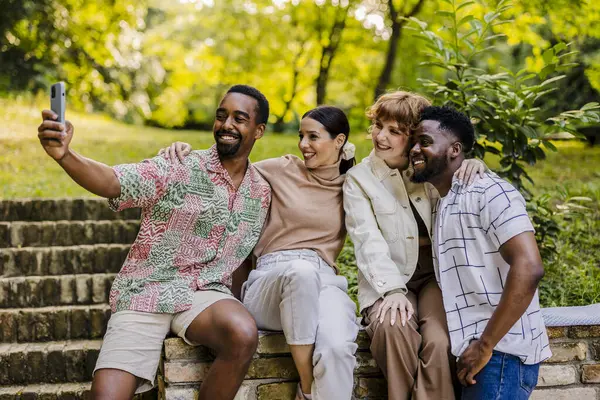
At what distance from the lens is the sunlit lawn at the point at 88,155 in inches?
254

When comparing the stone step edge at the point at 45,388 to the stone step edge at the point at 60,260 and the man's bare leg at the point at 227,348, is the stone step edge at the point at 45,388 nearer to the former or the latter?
the stone step edge at the point at 60,260

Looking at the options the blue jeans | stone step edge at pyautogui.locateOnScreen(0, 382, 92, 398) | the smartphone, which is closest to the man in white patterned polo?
the blue jeans

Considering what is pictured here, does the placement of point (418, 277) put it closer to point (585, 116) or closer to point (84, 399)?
point (585, 116)

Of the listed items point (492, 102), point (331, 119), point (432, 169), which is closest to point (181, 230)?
point (331, 119)

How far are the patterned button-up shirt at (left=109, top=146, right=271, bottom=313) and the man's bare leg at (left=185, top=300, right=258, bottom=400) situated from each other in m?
0.19

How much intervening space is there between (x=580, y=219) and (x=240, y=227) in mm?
3455

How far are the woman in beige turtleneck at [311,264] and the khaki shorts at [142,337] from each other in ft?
0.91

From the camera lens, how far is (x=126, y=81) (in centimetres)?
1328

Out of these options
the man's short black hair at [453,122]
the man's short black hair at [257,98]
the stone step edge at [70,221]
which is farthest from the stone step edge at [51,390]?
the man's short black hair at [453,122]

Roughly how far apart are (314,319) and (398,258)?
1.92 feet

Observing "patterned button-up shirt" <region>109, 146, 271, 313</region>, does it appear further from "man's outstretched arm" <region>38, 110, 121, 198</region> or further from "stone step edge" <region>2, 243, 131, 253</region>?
"stone step edge" <region>2, 243, 131, 253</region>

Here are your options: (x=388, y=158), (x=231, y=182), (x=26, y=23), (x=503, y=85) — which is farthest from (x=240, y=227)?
(x=26, y=23)

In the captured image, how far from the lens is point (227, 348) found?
2.52 meters

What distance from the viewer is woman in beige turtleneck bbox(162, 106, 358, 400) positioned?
2.53m
